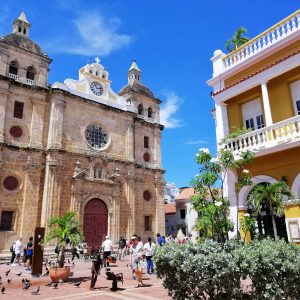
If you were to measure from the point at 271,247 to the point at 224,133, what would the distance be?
267 inches

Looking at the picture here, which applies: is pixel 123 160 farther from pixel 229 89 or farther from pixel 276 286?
pixel 276 286

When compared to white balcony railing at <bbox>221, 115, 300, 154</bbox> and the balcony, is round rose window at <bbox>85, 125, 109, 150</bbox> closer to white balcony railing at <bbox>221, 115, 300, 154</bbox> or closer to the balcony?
the balcony

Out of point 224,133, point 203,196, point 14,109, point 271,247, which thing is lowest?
point 271,247

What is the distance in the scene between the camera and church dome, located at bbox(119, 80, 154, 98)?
3018cm

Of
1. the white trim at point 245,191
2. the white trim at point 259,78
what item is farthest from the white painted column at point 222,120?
the white trim at point 245,191

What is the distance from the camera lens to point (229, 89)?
11.2 m

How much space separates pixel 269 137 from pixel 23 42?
21975 millimetres

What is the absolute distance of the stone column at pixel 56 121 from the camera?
22.6 meters

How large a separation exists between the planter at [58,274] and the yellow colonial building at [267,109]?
20.4 ft


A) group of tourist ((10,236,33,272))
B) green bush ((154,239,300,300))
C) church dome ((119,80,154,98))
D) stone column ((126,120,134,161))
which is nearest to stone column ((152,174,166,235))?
stone column ((126,120,134,161))

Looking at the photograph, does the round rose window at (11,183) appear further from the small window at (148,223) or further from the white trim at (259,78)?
the white trim at (259,78)

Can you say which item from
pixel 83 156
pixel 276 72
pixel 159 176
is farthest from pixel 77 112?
pixel 276 72

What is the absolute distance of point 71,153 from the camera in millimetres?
23391

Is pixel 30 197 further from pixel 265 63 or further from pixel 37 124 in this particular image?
pixel 265 63
